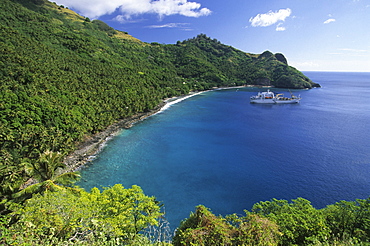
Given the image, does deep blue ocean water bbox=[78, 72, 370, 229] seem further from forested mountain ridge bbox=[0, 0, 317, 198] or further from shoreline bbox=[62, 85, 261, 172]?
forested mountain ridge bbox=[0, 0, 317, 198]

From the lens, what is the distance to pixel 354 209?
Answer: 21.5 metres

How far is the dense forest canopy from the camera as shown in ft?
52.3

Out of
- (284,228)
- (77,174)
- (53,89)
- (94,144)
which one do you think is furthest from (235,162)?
(53,89)

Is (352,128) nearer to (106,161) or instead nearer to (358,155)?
(358,155)

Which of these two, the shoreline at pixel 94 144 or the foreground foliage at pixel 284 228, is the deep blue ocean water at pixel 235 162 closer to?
the shoreline at pixel 94 144

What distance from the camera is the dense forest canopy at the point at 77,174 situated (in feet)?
52.3

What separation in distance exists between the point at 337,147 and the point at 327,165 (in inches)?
580

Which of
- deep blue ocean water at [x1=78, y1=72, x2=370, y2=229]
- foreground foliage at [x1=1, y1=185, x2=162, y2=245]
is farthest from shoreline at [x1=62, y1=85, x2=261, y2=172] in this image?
foreground foliage at [x1=1, y1=185, x2=162, y2=245]

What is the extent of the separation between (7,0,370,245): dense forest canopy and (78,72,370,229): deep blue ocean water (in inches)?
245

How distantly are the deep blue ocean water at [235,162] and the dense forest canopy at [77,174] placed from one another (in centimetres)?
622

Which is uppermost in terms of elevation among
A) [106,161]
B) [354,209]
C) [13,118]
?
[13,118]

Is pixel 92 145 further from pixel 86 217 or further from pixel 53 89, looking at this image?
pixel 86 217

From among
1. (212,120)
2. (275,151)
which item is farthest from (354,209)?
(212,120)

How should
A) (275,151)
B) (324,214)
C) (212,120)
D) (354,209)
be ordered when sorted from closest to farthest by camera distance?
(354,209) → (324,214) → (275,151) → (212,120)
